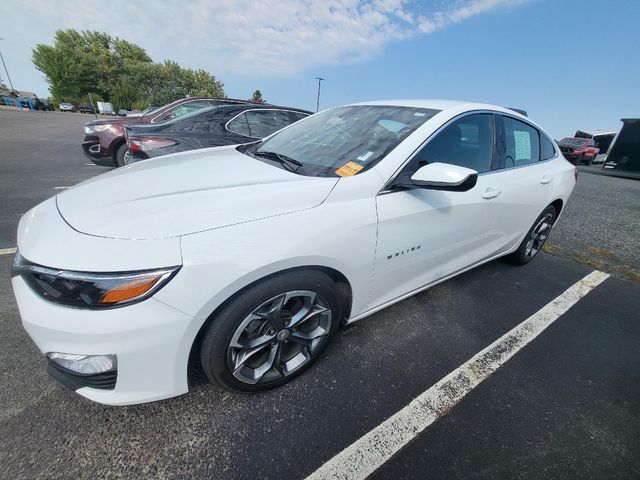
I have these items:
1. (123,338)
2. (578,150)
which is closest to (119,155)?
(123,338)

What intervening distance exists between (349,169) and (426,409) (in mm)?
1388

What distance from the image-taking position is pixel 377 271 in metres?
1.71

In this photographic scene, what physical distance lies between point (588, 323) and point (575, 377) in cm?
80

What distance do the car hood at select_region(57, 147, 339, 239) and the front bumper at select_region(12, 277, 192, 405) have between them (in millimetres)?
309

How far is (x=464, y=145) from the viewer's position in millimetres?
2123

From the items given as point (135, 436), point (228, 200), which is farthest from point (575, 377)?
point (135, 436)

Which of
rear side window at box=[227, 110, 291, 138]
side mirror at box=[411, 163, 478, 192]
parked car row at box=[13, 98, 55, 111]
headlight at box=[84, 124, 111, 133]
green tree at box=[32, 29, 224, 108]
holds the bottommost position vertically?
side mirror at box=[411, 163, 478, 192]

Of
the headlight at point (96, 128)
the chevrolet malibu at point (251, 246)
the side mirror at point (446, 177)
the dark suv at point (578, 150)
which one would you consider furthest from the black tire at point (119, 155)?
the dark suv at point (578, 150)

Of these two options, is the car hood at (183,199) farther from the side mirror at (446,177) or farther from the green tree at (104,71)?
the green tree at (104,71)

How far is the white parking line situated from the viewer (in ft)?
4.28

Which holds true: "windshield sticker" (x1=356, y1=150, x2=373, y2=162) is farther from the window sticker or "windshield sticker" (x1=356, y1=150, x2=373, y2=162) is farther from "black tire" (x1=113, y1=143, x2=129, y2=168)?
"black tire" (x1=113, y1=143, x2=129, y2=168)

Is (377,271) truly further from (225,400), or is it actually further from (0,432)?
(0,432)

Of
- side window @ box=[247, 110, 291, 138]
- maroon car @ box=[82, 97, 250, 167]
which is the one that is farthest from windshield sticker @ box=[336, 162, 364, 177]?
maroon car @ box=[82, 97, 250, 167]

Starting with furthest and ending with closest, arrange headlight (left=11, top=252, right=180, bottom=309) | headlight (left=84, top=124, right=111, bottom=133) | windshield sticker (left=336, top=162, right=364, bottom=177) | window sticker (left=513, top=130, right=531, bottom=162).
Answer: headlight (left=84, top=124, right=111, bottom=133)
window sticker (left=513, top=130, right=531, bottom=162)
windshield sticker (left=336, top=162, right=364, bottom=177)
headlight (left=11, top=252, right=180, bottom=309)
